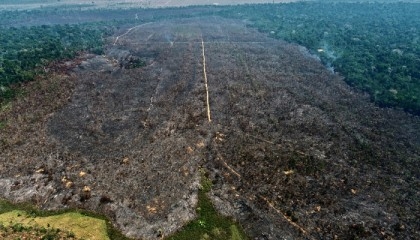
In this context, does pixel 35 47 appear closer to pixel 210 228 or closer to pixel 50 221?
pixel 50 221

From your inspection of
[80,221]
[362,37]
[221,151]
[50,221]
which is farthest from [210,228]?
[362,37]

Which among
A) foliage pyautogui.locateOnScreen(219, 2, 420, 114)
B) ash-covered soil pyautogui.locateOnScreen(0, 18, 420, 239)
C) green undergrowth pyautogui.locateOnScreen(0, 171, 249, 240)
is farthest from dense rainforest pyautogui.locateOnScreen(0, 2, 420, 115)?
green undergrowth pyautogui.locateOnScreen(0, 171, 249, 240)

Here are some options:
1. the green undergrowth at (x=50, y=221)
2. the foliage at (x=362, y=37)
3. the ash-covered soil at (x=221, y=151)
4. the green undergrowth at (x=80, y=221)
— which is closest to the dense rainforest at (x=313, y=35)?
the foliage at (x=362, y=37)

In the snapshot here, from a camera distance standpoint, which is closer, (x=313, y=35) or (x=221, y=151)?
(x=221, y=151)

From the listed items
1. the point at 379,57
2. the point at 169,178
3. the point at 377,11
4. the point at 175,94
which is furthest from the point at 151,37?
the point at 377,11

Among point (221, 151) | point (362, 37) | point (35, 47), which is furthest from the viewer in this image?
point (362, 37)

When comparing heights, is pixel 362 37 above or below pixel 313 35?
above

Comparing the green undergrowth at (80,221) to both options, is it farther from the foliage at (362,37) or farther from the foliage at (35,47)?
the foliage at (362,37)
